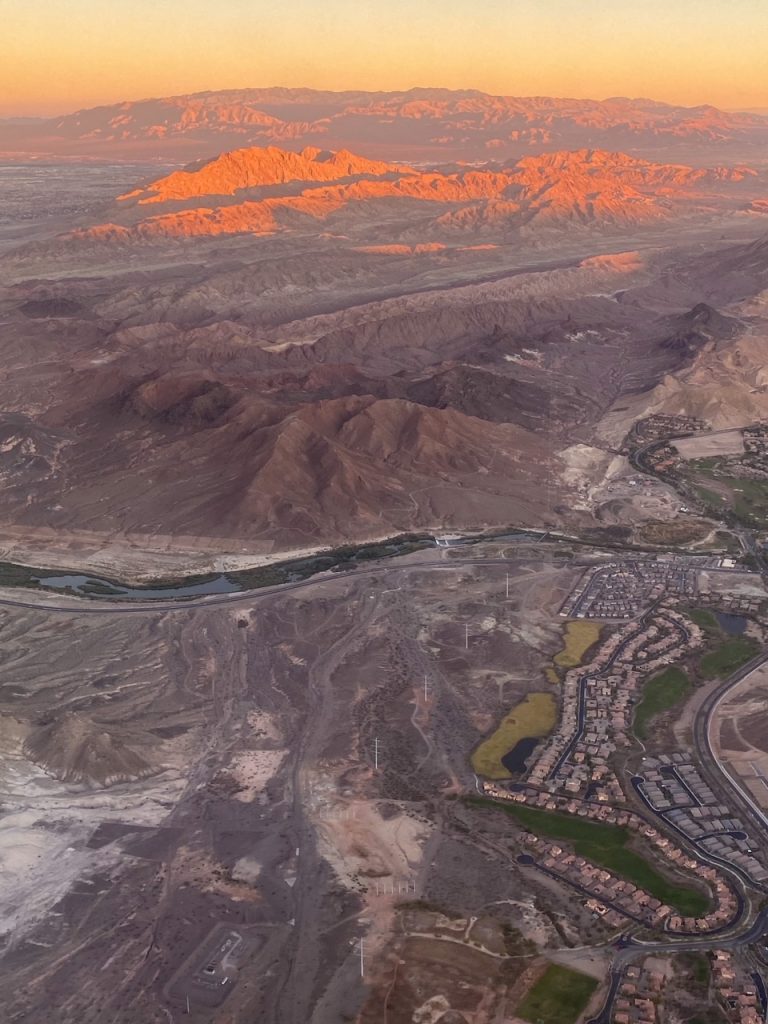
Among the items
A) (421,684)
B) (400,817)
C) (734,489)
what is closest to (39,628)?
(421,684)

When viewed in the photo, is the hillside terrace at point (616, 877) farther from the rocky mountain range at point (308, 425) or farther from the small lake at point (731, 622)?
the rocky mountain range at point (308, 425)

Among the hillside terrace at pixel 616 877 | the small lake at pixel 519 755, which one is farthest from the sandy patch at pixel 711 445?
the hillside terrace at pixel 616 877

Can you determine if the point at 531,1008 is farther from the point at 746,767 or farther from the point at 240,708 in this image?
the point at 240,708

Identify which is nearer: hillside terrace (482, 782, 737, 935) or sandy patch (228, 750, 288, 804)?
hillside terrace (482, 782, 737, 935)

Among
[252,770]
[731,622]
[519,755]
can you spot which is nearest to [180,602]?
[252,770]

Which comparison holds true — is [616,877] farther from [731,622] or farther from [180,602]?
[180,602]

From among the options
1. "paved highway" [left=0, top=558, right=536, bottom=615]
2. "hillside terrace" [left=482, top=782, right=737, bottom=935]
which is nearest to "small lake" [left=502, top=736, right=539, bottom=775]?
"hillside terrace" [left=482, top=782, right=737, bottom=935]

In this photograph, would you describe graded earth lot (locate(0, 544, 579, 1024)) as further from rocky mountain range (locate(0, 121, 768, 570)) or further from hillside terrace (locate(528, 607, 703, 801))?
rocky mountain range (locate(0, 121, 768, 570))

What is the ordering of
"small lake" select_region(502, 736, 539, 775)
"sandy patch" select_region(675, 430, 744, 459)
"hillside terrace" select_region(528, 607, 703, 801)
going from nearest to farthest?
"hillside terrace" select_region(528, 607, 703, 801) → "small lake" select_region(502, 736, 539, 775) → "sandy patch" select_region(675, 430, 744, 459)
